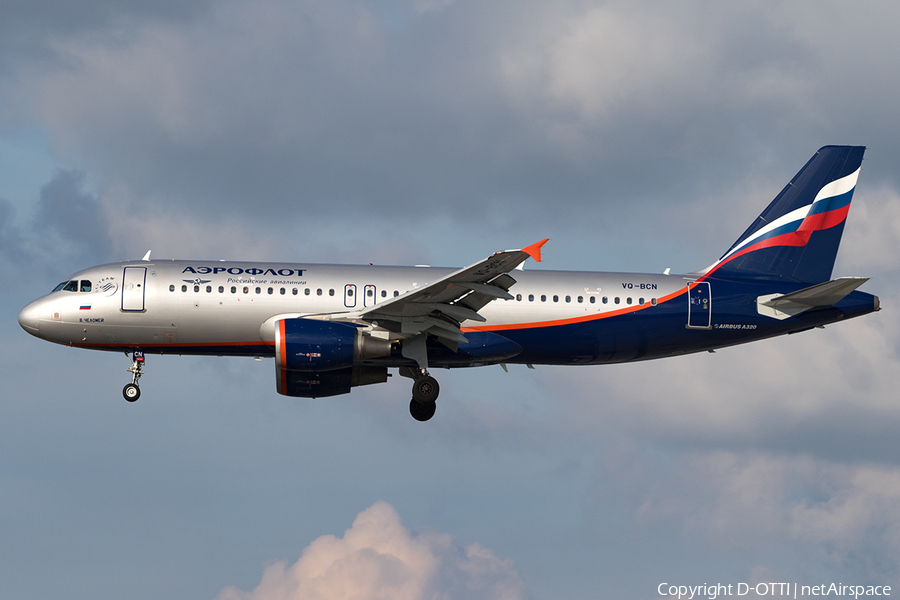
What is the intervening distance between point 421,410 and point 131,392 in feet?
31.7

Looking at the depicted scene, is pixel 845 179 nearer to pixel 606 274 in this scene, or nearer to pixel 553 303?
pixel 606 274

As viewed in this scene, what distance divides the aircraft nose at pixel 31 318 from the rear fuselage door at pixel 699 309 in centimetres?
2159

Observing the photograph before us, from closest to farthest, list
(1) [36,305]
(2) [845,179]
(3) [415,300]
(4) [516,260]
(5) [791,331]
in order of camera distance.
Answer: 1. (4) [516,260]
2. (3) [415,300]
3. (1) [36,305]
4. (5) [791,331]
5. (2) [845,179]

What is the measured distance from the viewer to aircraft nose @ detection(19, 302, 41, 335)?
33656 millimetres

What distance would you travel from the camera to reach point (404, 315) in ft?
106

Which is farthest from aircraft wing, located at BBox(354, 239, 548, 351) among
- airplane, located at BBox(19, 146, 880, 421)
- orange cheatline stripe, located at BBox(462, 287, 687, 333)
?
orange cheatline stripe, located at BBox(462, 287, 687, 333)

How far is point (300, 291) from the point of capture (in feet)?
109

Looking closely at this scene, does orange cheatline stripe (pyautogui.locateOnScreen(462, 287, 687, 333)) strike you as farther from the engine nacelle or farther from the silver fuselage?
the engine nacelle

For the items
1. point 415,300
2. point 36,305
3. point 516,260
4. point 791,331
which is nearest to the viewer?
point 516,260

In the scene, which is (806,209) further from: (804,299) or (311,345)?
(311,345)

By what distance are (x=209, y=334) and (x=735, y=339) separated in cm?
1777

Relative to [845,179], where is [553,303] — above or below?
below

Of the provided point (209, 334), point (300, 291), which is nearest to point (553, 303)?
point (300, 291)

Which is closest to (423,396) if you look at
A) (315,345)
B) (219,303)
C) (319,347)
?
(319,347)
